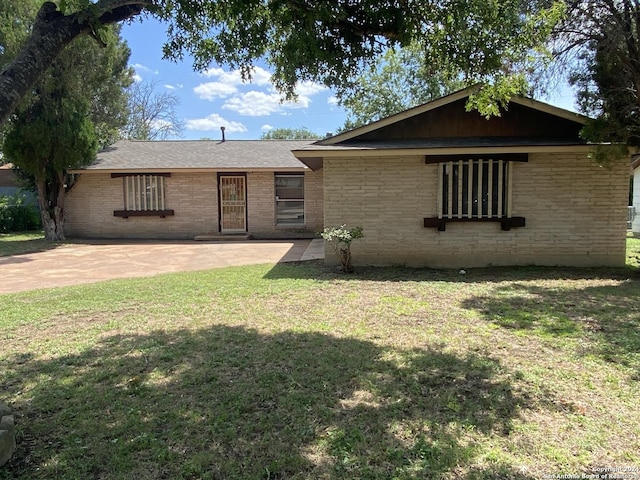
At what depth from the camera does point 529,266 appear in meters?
9.38

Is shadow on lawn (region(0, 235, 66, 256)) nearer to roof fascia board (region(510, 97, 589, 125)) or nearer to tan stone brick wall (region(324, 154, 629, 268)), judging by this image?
tan stone brick wall (region(324, 154, 629, 268))

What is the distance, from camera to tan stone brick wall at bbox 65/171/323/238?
16.2 m

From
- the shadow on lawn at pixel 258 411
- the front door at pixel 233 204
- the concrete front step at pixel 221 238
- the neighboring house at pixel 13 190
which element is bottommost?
the shadow on lawn at pixel 258 411

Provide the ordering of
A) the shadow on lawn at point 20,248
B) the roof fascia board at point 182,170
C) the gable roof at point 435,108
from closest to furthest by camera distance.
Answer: the gable roof at point 435,108 → the shadow on lawn at point 20,248 → the roof fascia board at point 182,170

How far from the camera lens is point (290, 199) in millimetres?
16359

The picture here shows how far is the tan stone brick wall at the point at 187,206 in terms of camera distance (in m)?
16.2

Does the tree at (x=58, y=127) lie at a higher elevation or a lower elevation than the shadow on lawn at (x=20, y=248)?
higher

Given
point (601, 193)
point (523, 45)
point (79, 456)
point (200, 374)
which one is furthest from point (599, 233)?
point (79, 456)

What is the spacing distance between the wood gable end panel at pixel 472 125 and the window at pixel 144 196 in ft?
30.4

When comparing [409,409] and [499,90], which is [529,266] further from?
[409,409]

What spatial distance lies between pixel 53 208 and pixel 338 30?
46.7ft

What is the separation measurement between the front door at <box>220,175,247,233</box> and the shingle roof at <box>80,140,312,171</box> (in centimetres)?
79

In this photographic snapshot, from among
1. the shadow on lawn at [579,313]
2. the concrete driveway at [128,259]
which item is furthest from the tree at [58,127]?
the shadow on lawn at [579,313]

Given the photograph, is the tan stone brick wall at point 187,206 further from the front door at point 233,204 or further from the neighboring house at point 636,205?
the neighboring house at point 636,205
